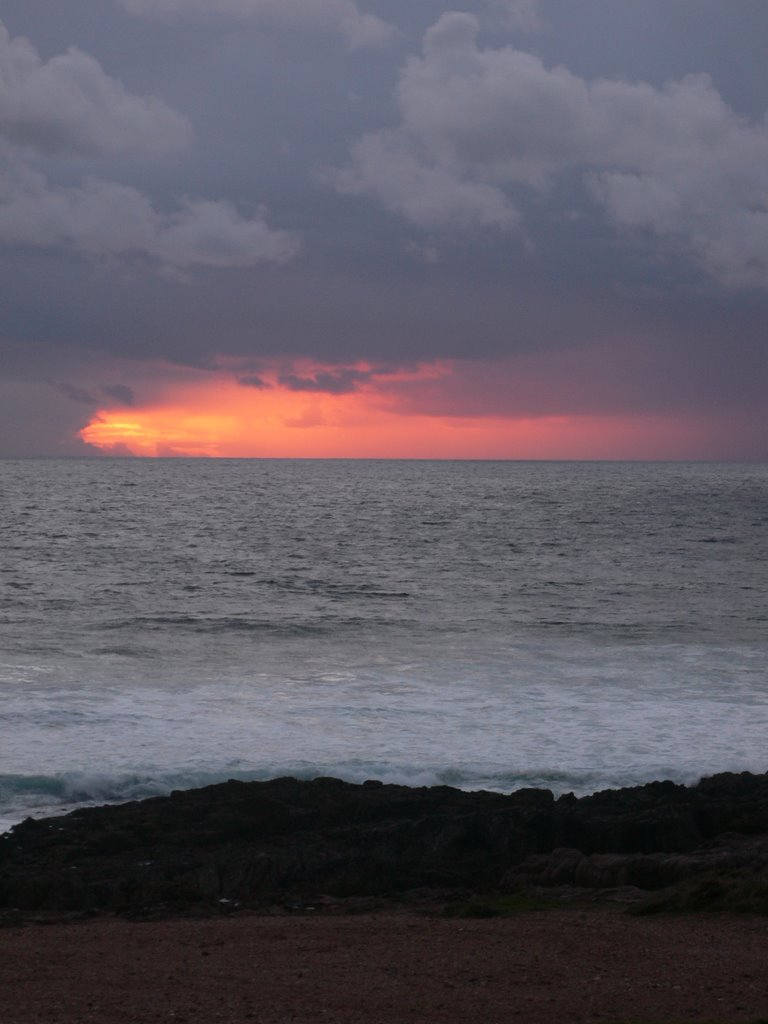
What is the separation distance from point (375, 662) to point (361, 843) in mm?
15862

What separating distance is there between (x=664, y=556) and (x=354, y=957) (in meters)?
54.8

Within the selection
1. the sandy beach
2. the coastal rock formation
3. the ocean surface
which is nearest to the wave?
the ocean surface

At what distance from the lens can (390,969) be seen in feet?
35.6

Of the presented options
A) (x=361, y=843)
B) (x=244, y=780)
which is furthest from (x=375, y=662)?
(x=361, y=843)

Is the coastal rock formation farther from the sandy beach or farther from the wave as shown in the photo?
the wave

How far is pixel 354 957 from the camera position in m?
11.2

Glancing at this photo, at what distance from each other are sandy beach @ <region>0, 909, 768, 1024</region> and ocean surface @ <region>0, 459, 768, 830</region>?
252 inches

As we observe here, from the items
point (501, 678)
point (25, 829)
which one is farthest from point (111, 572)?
point (25, 829)

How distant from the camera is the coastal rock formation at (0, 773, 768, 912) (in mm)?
13648

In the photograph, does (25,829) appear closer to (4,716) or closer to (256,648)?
(4,716)

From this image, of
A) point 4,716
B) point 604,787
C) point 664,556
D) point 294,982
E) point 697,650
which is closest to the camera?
point 294,982

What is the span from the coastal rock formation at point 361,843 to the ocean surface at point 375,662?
86.3 inches

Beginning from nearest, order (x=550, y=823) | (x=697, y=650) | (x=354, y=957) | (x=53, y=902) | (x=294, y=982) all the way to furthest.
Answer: (x=294, y=982) → (x=354, y=957) → (x=53, y=902) → (x=550, y=823) → (x=697, y=650)

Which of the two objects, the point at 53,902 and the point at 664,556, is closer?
the point at 53,902
